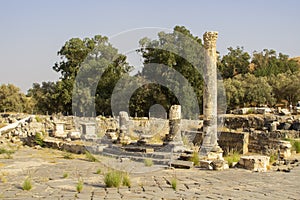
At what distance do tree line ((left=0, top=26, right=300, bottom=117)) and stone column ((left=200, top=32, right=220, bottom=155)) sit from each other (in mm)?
15364

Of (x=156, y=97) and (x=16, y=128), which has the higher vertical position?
(x=156, y=97)

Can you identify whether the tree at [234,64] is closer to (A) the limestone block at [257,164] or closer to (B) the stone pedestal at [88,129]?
(B) the stone pedestal at [88,129]

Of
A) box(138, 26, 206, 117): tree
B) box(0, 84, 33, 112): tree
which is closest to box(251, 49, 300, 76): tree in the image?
box(138, 26, 206, 117): tree

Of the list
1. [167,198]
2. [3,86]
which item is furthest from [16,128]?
[3,86]

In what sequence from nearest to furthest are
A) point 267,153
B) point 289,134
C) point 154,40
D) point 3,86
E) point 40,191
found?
point 40,191
point 267,153
point 289,134
point 154,40
point 3,86

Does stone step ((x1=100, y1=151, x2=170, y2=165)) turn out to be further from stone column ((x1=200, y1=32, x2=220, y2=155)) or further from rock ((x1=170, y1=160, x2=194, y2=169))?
stone column ((x1=200, y1=32, x2=220, y2=155))

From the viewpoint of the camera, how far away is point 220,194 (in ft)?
28.2

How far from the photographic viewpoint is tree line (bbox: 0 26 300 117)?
35125mm

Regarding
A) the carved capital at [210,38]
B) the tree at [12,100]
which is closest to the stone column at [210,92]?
the carved capital at [210,38]

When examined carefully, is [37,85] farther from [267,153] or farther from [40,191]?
[40,191]

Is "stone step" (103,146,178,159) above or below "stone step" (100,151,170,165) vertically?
→ above

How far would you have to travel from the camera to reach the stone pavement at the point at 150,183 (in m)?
8.58

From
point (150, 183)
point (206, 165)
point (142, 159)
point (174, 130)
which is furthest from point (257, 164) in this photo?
point (174, 130)

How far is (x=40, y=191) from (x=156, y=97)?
28181mm
